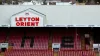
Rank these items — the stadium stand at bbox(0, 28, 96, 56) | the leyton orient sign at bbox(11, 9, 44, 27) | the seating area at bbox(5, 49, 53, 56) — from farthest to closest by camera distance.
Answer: the stadium stand at bbox(0, 28, 96, 56), the leyton orient sign at bbox(11, 9, 44, 27), the seating area at bbox(5, 49, 53, 56)

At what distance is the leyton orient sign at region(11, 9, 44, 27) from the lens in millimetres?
29531

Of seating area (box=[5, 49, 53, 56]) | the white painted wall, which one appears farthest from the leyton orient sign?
seating area (box=[5, 49, 53, 56])

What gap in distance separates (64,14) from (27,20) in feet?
11.7

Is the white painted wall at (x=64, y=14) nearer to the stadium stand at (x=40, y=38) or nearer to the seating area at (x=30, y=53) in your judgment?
the stadium stand at (x=40, y=38)

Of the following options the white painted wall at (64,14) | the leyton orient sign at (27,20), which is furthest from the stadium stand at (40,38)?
the leyton orient sign at (27,20)

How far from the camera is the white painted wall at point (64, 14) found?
30.2 metres

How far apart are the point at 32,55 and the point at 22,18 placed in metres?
5.22

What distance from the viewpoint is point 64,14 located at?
3091cm

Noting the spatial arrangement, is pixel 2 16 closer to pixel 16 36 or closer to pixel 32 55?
pixel 16 36

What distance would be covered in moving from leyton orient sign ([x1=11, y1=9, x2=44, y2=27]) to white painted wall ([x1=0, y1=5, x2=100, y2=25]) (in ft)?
2.74

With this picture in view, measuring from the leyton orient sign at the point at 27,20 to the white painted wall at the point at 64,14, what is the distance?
0.84m

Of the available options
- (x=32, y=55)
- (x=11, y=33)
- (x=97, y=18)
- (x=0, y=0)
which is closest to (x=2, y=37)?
(x=11, y=33)

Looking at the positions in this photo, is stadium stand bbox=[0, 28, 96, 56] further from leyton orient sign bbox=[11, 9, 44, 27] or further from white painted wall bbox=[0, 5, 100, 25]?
leyton orient sign bbox=[11, 9, 44, 27]

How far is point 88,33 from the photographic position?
3141 centimetres
